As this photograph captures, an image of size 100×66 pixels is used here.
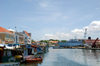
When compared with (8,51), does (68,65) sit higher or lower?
lower

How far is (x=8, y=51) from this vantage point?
131 feet

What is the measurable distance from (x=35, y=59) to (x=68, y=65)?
8564 millimetres

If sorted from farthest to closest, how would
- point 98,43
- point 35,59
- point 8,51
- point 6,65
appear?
1. point 98,43
2. point 35,59
3. point 8,51
4. point 6,65

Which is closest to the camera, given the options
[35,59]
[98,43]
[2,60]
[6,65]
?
[6,65]

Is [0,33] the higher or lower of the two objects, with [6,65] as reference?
higher

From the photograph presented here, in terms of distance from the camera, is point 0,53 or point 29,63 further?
point 29,63

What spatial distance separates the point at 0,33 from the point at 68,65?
26.0 meters

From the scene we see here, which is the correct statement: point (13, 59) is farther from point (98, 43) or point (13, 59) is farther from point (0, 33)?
point (98, 43)

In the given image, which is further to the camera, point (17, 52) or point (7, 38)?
point (7, 38)

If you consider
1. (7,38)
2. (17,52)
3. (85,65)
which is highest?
(7,38)

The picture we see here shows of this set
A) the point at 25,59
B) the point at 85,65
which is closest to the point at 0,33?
the point at 25,59

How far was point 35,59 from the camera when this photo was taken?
1694 inches

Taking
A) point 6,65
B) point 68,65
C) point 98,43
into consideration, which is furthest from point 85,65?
point 98,43

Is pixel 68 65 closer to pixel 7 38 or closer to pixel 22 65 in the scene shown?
pixel 22 65
